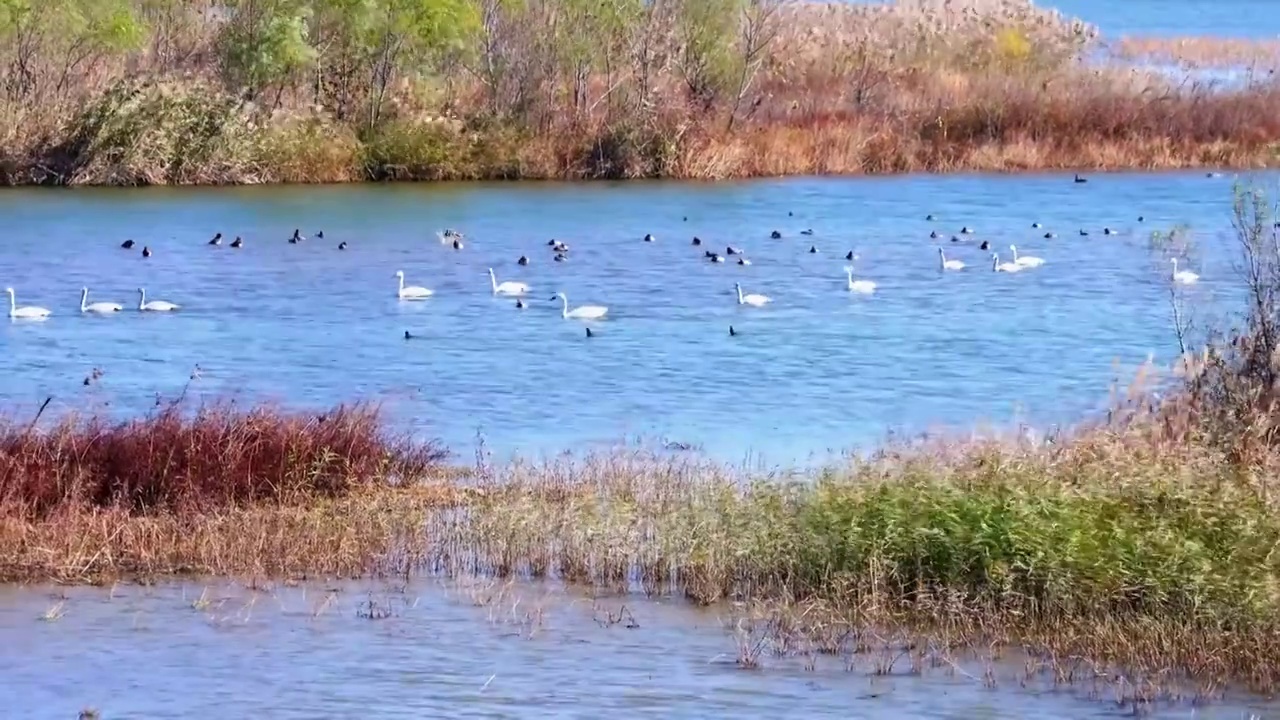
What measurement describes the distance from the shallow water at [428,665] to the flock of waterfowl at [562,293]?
532 inches

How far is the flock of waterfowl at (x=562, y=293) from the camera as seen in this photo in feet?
86.1

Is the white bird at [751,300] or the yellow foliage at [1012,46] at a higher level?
the yellow foliage at [1012,46]

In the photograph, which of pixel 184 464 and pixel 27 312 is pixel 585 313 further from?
pixel 184 464

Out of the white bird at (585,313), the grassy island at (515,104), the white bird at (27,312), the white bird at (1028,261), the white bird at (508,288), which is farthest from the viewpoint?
the grassy island at (515,104)

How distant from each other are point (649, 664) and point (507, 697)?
0.88 metres

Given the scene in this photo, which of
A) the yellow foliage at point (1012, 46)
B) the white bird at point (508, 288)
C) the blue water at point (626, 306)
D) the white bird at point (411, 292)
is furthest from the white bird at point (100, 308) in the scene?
the yellow foliage at point (1012, 46)

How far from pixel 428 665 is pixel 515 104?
3582cm

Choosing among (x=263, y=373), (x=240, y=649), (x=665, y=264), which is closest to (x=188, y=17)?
(x=665, y=264)

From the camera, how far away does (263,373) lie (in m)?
21.9

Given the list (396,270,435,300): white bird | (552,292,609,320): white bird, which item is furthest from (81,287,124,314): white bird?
(552,292,609,320): white bird

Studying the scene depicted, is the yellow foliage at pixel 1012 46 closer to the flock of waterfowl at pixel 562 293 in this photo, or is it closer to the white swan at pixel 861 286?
the flock of waterfowl at pixel 562 293

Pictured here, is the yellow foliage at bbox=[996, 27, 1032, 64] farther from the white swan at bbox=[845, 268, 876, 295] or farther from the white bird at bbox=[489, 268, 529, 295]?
the white bird at bbox=[489, 268, 529, 295]

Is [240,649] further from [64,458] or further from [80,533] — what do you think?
[64,458]

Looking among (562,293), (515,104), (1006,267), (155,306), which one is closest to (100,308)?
(155,306)
